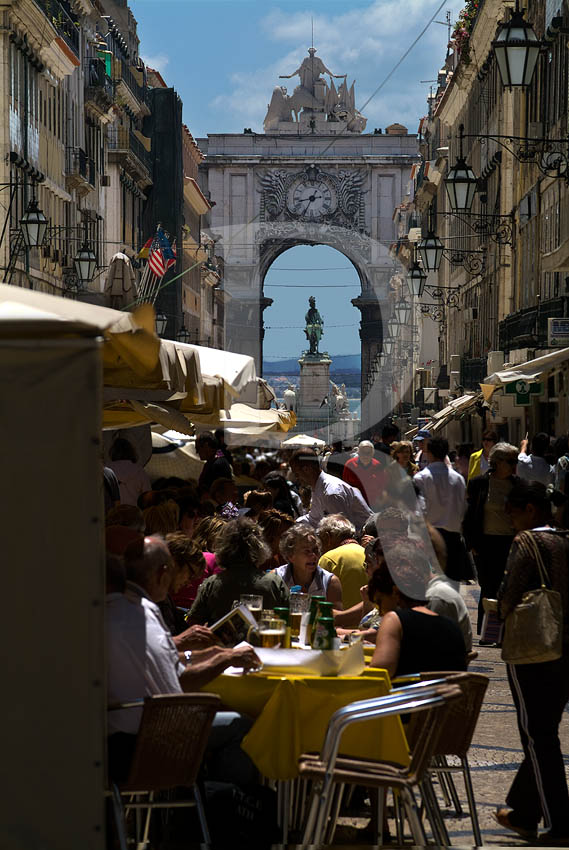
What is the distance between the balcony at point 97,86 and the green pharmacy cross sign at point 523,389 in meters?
20.7

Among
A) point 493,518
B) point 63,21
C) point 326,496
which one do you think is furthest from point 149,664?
point 63,21

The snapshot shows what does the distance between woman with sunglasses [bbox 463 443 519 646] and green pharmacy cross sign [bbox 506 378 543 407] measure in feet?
29.3

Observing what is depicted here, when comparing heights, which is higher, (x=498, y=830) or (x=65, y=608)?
(x=65, y=608)

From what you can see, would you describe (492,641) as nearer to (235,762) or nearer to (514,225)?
(235,762)

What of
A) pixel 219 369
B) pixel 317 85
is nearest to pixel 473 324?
pixel 219 369

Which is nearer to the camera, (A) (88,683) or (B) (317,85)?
(A) (88,683)

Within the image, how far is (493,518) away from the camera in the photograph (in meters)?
12.1

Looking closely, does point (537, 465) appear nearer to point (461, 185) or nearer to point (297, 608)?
point (461, 185)

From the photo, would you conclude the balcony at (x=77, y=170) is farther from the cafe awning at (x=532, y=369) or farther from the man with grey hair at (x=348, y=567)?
the man with grey hair at (x=348, y=567)

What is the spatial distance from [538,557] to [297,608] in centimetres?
145

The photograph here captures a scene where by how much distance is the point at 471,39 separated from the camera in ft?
124

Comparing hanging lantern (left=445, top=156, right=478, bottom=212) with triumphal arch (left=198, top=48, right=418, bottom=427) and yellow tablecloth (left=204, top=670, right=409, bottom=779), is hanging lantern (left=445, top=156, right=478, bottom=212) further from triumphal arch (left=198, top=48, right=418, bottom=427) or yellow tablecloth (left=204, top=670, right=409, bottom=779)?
triumphal arch (left=198, top=48, right=418, bottom=427)

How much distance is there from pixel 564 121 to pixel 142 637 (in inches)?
715

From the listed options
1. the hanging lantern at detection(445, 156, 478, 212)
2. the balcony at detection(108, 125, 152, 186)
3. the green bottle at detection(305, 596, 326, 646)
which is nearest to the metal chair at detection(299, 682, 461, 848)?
the green bottle at detection(305, 596, 326, 646)
